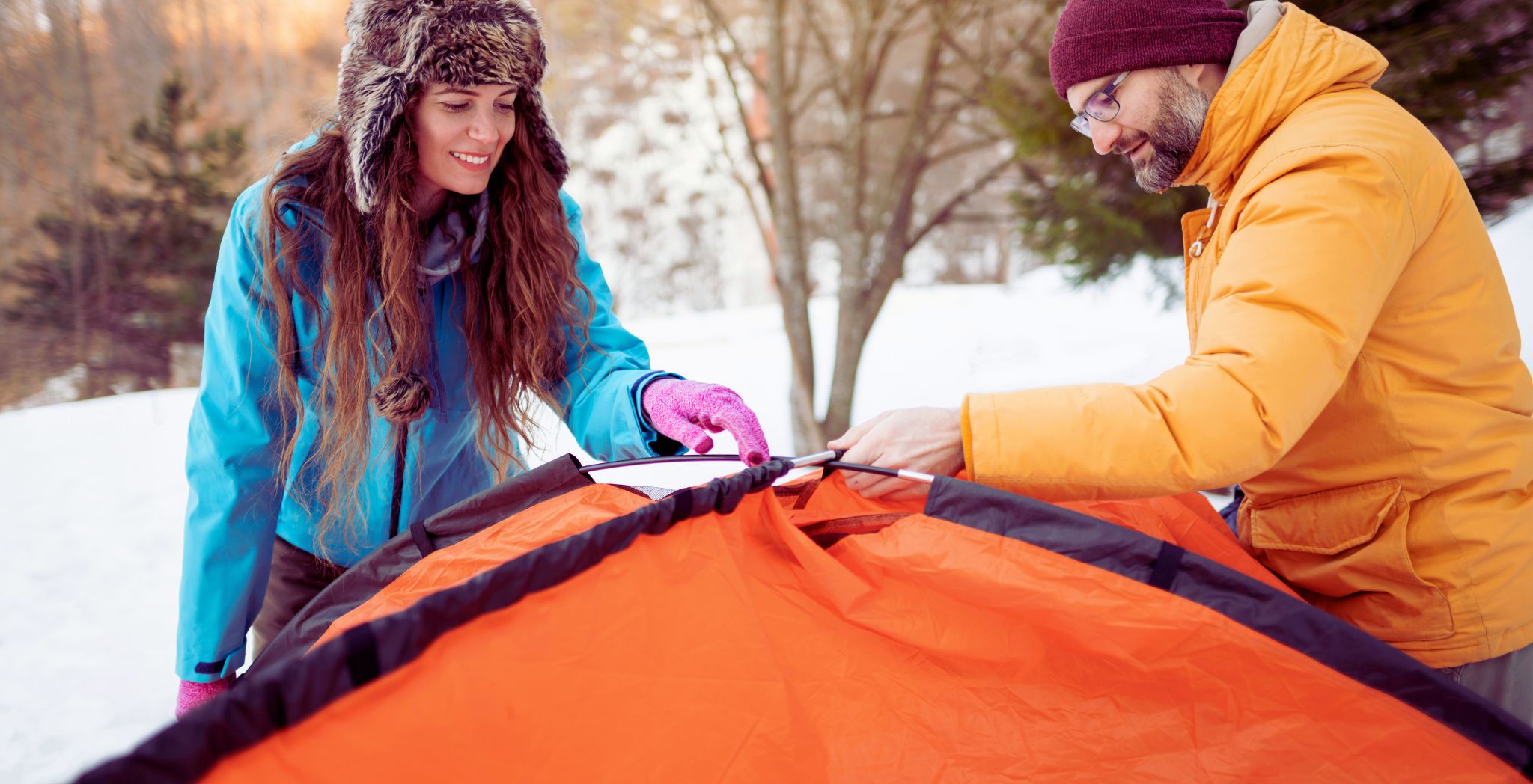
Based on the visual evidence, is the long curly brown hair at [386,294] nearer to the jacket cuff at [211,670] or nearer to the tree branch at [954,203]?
the jacket cuff at [211,670]

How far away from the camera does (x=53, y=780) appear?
113 inches

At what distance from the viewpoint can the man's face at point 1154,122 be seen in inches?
58.0

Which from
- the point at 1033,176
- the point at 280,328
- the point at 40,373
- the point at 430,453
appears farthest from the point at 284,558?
the point at 40,373

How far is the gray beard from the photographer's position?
146cm

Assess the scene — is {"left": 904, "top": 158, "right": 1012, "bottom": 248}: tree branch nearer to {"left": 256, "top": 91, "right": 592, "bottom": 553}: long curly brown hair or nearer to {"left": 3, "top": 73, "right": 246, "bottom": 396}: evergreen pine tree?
{"left": 256, "top": 91, "right": 592, "bottom": 553}: long curly brown hair

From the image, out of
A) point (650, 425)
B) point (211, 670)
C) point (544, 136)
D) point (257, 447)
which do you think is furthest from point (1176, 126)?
point (211, 670)

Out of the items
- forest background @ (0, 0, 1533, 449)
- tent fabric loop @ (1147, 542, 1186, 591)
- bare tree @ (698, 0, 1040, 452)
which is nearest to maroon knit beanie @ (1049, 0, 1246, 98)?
tent fabric loop @ (1147, 542, 1186, 591)

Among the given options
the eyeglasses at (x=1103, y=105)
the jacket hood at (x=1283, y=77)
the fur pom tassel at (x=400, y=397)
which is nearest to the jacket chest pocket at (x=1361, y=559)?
the jacket hood at (x=1283, y=77)

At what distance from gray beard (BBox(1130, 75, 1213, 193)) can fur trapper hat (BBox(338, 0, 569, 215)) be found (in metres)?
1.29

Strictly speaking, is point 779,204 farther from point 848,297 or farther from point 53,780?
point 53,780

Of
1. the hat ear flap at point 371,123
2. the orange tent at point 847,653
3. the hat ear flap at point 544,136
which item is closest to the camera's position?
the orange tent at point 847,653

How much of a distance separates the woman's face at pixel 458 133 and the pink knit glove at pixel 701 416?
2.00 ft

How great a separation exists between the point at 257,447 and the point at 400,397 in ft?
0.90

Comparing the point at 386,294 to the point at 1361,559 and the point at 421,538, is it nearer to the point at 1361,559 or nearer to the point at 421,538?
the point at 421,538
